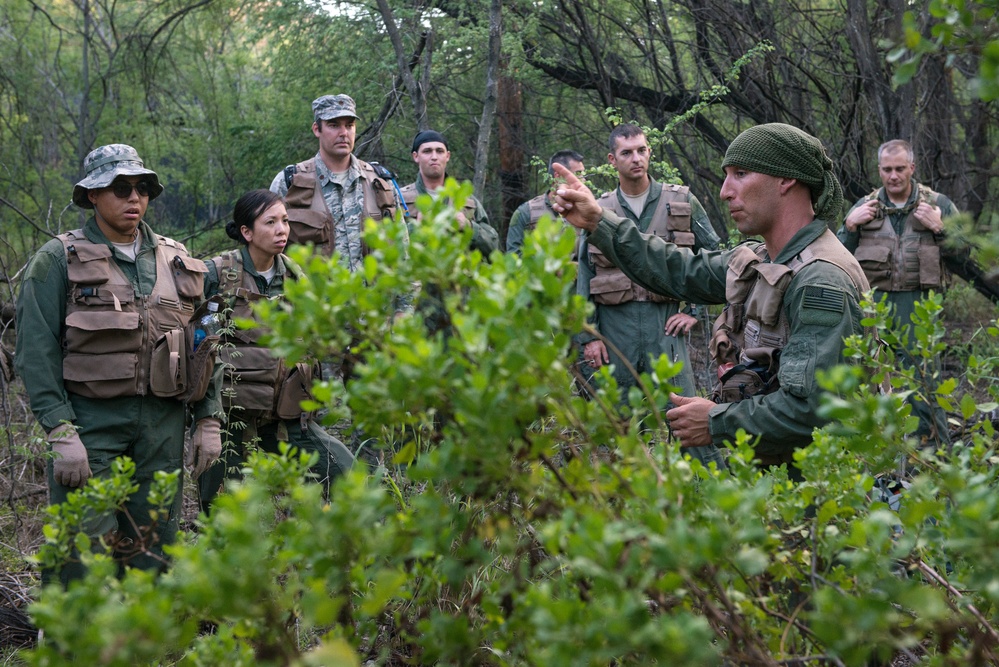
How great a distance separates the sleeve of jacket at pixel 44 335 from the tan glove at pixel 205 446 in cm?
53

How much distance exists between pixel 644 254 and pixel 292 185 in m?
2.67

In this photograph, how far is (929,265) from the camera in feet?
21.6

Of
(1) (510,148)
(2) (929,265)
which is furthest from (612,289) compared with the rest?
(1) (510,148)

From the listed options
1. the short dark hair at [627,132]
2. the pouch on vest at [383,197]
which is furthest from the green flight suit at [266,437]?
the short dark hair at [627,132]

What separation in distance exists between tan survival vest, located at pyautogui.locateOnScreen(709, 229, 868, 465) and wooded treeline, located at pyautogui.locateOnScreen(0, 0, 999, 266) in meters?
4.85

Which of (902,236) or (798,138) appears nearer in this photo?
(798,138)

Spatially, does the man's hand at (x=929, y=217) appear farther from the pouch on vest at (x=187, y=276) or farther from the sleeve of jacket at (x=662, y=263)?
the pouch on vest at (x=187, y=276)

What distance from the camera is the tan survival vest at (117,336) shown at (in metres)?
3.99

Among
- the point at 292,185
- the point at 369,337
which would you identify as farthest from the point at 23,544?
the point at 369,337

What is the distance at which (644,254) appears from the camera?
356 cm

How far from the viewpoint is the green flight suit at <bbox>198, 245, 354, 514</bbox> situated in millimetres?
4668

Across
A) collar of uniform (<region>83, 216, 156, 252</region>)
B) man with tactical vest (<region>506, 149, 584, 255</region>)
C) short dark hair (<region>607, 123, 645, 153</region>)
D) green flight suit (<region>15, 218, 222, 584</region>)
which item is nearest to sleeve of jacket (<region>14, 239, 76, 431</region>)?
Result: green flight suit (<region>15, 218, 222, 584</region>)

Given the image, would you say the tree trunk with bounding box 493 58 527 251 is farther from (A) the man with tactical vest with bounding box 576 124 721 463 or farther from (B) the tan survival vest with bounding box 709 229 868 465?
(B) the tan survival vest with bounding box 709 229 868 465

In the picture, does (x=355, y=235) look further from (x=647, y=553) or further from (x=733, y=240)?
(x=647, y=553)
